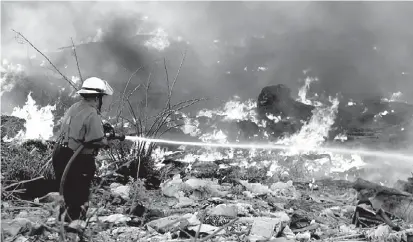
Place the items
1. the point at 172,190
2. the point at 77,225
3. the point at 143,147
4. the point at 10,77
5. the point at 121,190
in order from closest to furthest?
the point at 77,225 → the point at 121,190 → the point at 172,190 → the point at 143,147 → the point at 10,77

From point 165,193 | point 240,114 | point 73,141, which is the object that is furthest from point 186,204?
point 240,114

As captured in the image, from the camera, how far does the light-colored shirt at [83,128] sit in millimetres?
3725

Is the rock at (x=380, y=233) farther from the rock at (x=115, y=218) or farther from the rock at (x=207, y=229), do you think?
the rock at (x=115, y=218)

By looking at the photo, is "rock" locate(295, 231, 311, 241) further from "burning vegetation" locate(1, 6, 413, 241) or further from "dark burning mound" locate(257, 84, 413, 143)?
A: "dark burning mound" locate(257, 84, 413, 143)

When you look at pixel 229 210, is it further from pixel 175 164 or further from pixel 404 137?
pixel 404 137

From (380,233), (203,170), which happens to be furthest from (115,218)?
(203,170)

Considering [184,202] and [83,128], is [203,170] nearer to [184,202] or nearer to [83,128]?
[184,202]

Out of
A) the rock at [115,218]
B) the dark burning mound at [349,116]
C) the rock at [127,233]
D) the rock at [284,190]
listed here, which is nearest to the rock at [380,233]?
→ the rock at [284,190]

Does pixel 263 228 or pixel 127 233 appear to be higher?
pixel 263 228

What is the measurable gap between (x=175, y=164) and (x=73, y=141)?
4895 millimetres

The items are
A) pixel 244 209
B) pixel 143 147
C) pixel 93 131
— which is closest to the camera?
pixel 93 131

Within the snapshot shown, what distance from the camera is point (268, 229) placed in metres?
4.02

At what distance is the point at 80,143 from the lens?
148 inches

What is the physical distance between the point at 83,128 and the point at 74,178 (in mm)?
527
